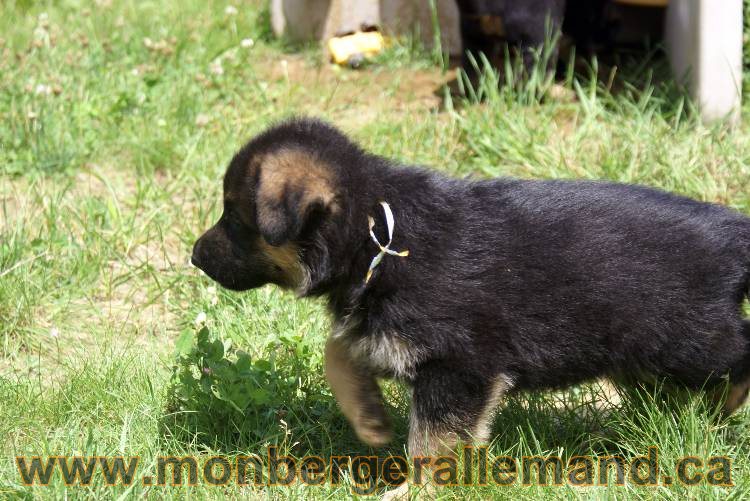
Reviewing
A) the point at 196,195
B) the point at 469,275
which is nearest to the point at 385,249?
the point at 469,275

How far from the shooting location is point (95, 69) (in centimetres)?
702

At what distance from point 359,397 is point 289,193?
2.77 feet

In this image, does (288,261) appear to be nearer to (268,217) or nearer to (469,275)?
(268,217)

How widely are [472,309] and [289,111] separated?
350 centimetres

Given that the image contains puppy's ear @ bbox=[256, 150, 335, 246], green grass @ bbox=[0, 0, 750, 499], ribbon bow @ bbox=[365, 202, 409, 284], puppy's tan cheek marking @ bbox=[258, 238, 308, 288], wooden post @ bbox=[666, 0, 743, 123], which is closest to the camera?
puppy's ear @ bbox=[256, 150, 335, 246]

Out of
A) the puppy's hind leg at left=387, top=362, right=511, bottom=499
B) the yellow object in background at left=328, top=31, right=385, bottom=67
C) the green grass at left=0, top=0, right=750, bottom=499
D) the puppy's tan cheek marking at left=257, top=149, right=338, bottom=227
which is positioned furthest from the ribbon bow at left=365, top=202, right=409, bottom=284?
the yellow object in background at left=328, top=31, right=385, bottom=67

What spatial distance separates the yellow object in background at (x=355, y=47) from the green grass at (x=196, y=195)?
0.54 ft

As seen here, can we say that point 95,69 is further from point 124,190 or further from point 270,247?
point 270,247

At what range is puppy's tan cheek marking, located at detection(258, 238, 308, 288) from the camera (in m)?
3.55

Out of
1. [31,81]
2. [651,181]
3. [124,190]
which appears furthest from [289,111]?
[651,181]

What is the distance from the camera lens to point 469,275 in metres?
3.47

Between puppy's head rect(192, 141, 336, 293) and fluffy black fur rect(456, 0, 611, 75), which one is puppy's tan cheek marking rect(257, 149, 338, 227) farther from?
fluffy black fur rect(456, 0, 611, 75)

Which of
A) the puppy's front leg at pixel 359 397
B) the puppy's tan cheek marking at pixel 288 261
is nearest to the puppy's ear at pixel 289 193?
the puppy's tan cheek marking at pixel 288 261

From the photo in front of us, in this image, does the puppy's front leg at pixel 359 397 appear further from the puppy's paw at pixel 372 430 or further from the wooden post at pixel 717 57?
the wooden post at pixel 717 57
